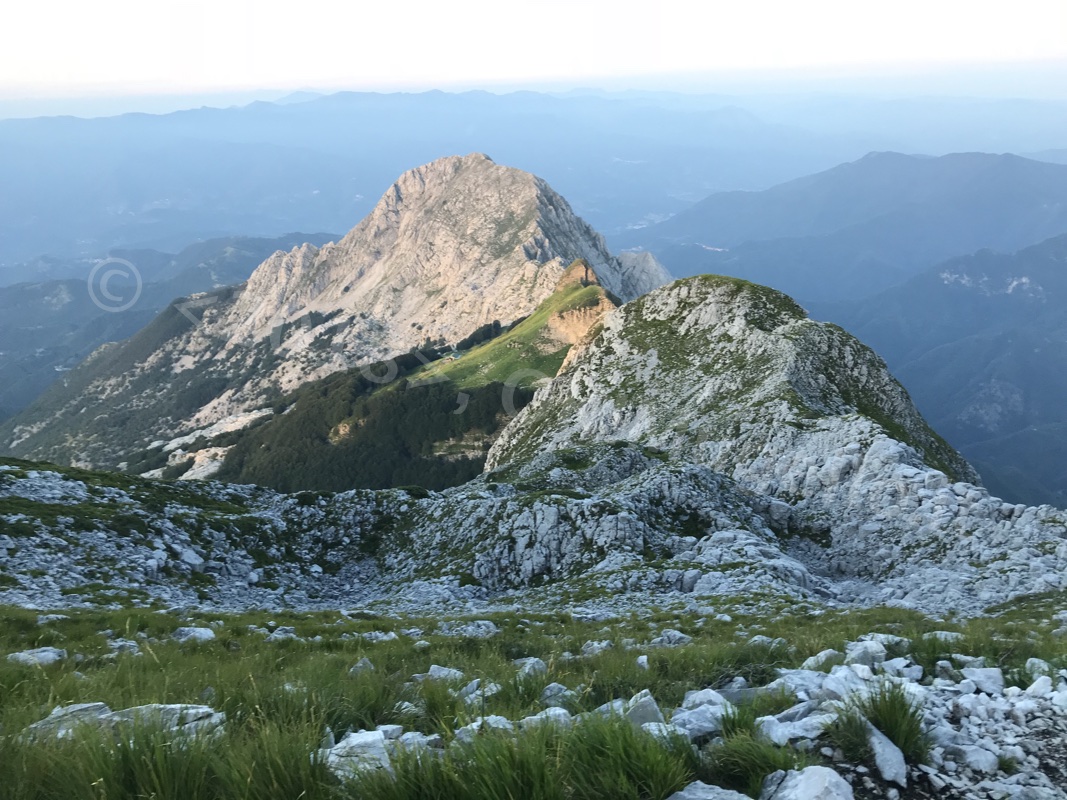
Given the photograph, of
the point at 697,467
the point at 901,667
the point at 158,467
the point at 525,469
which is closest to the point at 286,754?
the point at 901,667

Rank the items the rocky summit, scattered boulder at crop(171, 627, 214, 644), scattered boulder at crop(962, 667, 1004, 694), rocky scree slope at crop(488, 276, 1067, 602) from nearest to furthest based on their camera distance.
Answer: the rocky summit → scattered boulder at crop(962, 667, 1004, 694) → scattered boulder at crop(171, 627, 214, 644) → rocky scree slope at crop(488, 276, 1067, 602)

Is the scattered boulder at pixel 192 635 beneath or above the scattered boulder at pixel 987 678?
beneath

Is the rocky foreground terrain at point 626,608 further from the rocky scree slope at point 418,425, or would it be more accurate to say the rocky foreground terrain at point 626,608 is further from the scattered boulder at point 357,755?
the rocky scree slope at point 418,425

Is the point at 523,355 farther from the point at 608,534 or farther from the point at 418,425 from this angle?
the point at 608,534

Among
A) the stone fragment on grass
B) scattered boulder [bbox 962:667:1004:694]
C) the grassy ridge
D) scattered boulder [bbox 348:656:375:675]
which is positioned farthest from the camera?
the grassy ridge

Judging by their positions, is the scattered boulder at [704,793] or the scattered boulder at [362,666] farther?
the scattered boulder at [362,666]

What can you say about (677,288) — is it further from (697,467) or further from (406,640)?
(406,640)

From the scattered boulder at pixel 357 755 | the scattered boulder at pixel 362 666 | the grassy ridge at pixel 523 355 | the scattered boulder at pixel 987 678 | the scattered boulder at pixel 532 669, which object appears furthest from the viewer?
the grassy ridge at pixel 523 355

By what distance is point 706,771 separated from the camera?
16.2ft

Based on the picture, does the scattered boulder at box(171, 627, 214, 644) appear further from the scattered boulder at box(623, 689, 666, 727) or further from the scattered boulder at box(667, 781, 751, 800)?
the scattered boulder at box(667, 781, 751, 800)

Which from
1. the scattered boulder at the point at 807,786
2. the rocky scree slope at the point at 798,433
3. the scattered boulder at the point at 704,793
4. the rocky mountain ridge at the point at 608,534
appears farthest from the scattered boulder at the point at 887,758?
the rocky scree slope at the point at 798,433

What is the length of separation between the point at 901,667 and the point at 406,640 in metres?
11.9

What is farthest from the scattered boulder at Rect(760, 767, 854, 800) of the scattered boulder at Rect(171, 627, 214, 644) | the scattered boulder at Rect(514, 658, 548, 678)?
the scattered boulder at Rect(171, 627, 214, 644)

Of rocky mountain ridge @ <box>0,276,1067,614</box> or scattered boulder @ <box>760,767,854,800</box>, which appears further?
rocky mountain ridge @ <box>0,276,1067,614</box>
